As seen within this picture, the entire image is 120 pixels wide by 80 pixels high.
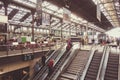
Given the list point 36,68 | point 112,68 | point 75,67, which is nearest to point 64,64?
point 75,67

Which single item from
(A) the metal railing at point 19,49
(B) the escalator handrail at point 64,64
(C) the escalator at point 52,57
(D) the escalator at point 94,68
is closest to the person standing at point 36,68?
(C) the escalator at point 52,57

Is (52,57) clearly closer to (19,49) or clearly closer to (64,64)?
(64,64)

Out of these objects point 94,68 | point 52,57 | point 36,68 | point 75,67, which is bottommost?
point 36,68

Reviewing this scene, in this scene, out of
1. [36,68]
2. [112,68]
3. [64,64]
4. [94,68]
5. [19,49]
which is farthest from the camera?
[36,68]

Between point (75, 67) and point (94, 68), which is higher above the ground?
point (94, 68)

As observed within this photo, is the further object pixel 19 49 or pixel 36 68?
pixel 36 68

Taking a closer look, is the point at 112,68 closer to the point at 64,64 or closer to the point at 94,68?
the point at 94,68

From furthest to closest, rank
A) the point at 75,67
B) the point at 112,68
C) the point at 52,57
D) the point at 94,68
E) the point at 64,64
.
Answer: the point at 52,57
the point at 75,67
the point at 64,64
the point at 94,68
the point at 112,68

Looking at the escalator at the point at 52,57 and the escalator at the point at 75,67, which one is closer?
the escalator at the point at 75,67

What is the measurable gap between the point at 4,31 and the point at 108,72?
10137mm

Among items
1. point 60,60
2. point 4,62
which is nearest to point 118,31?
point 60,60

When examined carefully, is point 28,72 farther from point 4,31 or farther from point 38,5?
point 38,5

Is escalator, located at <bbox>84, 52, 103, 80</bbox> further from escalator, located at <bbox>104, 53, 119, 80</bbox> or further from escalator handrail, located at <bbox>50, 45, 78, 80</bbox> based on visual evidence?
escalator handrail, located at <bbox>50, 45, 78, 80</bbox>

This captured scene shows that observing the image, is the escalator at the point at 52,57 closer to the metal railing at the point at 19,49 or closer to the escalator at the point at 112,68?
the metal railing at the point at 19,49
